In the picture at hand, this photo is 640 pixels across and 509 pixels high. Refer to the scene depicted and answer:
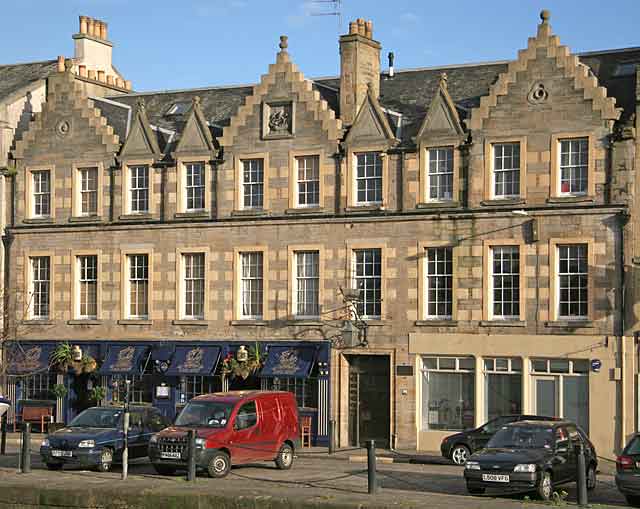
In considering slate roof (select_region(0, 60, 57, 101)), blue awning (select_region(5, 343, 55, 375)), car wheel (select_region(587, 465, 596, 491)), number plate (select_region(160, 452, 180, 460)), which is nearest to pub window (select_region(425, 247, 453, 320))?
car wheel (select_region(587, 465, 596, 491))

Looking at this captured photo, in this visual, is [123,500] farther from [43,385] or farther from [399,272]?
[43,385]

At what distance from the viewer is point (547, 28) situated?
1610 inches

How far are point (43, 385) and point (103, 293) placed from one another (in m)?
4.19

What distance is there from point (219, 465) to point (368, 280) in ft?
41.0

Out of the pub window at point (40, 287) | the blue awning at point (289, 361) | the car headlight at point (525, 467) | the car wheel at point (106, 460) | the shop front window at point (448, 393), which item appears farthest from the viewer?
the pub window at point (40, 287)

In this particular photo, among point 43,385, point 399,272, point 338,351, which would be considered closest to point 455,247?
point 399,272

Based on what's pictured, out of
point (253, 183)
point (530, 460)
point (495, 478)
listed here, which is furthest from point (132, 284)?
point (530, 460)

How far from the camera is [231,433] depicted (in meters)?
33.6

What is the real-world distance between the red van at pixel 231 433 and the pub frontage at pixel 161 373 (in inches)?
310

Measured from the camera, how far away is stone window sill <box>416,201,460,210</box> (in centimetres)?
4228

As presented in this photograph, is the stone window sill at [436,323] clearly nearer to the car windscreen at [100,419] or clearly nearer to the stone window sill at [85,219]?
the car windscreen at [100,419]

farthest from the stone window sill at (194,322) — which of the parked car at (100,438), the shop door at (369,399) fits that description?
the parked car at (100,438)

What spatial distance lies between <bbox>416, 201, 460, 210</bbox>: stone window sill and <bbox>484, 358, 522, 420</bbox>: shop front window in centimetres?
507

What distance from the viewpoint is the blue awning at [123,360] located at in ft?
155
